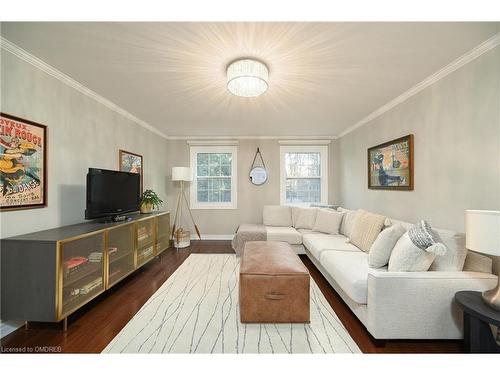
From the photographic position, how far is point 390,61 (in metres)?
1.97

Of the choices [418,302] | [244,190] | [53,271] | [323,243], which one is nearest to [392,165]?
[323,243]

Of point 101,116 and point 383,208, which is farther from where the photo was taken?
point 383,208

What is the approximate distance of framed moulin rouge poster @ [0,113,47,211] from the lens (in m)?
1.75

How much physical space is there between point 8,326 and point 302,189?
4.68 meters

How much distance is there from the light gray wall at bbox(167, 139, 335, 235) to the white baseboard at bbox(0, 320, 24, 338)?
3246 mm

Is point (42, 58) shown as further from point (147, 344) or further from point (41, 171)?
point (147, 344)

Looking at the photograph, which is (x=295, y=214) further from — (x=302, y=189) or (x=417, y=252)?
(x=417, y=252)

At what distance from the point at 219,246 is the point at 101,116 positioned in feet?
9.80

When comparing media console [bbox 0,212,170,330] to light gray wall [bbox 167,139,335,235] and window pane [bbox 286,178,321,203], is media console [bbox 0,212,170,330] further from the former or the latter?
window pane [bbox 286,178,321,203]

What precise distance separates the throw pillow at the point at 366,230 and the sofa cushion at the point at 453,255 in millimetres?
817

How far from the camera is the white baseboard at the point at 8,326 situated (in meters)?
1.73

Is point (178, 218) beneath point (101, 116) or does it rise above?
beneath

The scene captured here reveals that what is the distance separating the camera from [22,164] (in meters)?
1.88

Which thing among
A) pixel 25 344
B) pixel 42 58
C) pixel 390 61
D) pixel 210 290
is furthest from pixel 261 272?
pixel 42 58
